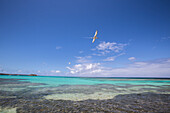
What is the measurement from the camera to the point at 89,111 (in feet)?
21.2

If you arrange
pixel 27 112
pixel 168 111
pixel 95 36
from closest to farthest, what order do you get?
1. pixel 27 112
2. pixel 168 111
3. pixel 95 36

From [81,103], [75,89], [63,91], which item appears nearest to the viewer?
[81,103]

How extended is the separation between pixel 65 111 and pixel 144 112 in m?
5.79

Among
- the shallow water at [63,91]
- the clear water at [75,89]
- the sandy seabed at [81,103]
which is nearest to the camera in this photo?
the sandy seabed at [81,103]

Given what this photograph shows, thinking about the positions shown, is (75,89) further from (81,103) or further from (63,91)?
(81,103)

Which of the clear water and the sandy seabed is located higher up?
the sandy seabed

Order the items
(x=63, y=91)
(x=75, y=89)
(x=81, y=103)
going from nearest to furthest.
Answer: (x=81, y=103)
(x=63, y=91)
(x=75, y=89)

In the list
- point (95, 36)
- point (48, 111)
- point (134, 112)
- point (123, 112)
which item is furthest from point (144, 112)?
point (95, 36)

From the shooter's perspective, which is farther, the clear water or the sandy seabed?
the clear water

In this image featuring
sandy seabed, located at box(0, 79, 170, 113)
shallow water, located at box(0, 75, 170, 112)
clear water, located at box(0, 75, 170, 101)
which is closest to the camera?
sandy seabed, located at box(0, 79, 170, 113)

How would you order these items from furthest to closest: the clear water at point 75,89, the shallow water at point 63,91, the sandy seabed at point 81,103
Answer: the clear water at point 75,89 → the shallow water at point 63,91 → the sandy seabed at point 81,103

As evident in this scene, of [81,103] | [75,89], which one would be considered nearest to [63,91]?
[75,89]

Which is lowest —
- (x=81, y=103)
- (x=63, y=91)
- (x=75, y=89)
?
(x=75, y=89)

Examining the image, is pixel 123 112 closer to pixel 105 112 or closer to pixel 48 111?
pixel 105 112
